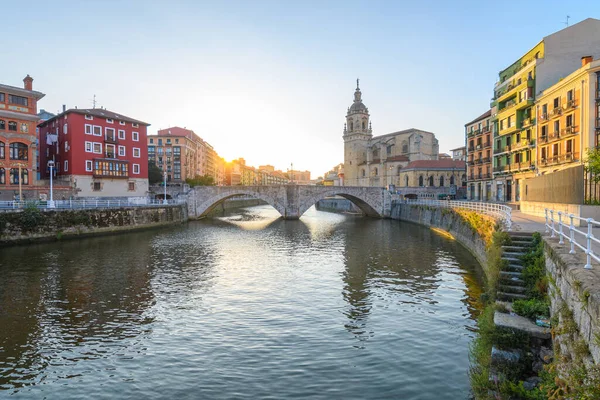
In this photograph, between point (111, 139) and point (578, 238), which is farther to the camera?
point (111, 139)

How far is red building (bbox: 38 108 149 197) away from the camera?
5981 cm

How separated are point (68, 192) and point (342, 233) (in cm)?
4010

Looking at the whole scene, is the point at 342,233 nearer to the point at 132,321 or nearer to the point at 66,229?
the point at 66,229

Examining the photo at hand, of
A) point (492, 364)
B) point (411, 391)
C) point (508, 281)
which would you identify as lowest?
point (411, 391)

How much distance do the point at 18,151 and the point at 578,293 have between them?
61577 millimetres

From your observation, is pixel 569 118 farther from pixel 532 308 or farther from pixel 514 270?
pixel 532 308

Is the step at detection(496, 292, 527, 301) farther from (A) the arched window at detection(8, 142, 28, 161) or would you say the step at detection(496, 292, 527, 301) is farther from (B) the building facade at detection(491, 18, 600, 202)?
(A) the arched window at detection(8, 142, 28, 161)

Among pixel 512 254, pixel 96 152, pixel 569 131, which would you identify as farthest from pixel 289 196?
pixel 512 254

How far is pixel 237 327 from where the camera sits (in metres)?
15.0

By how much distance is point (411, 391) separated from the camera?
406 inches

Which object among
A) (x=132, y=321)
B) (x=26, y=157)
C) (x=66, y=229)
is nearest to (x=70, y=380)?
(x=132, y=321)

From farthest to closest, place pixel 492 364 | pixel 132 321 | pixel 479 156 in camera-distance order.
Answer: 1. pixel 479 156
2. pixel 132 321
3. pixel 492 364

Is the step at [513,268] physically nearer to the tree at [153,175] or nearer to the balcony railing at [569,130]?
the balcony railing at [569,130]

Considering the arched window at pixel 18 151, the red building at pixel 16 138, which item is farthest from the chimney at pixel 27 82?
the arched window at pixel 18 151
